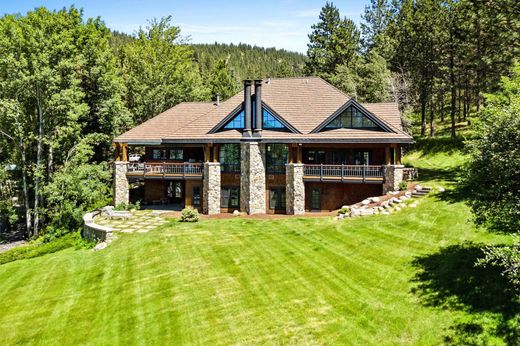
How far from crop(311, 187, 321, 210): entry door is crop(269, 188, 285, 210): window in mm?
2437

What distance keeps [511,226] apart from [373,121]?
14.2m

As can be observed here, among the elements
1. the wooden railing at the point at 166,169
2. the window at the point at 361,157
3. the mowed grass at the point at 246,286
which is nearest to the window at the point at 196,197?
the wooden railing at the point at 166,169

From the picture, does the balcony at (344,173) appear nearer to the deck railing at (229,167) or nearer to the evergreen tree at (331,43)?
the deck railing at (229,167)

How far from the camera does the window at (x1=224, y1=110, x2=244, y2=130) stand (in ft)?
103

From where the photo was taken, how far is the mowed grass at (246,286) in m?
12.8

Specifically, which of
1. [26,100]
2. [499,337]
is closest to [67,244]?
[26,100]

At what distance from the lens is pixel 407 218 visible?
21922 millimetres

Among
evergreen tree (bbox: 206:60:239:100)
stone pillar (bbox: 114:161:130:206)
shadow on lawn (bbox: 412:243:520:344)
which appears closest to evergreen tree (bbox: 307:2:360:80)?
evergreen tree (bbox: 206:60:239:100)

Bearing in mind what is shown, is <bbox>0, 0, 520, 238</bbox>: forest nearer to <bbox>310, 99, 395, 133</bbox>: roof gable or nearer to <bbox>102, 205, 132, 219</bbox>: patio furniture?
<bbox>102, 205, 132, 219</bbox>: patio furniture

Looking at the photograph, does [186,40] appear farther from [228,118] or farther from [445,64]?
[445,64]

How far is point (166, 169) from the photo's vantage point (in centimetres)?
3303

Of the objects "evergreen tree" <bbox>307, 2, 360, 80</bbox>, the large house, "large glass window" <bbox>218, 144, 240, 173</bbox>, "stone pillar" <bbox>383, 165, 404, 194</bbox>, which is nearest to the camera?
"stone pillar" <bbox>383, 165, 404, 194</bbox>

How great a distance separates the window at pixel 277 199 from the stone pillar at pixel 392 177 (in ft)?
26.3

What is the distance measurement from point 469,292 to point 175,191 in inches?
1142
